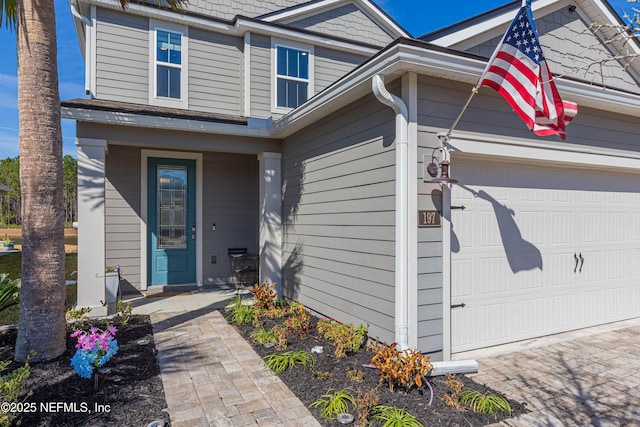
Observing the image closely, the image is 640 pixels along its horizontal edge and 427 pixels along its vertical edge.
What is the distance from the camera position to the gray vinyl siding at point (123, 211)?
23.2 ft

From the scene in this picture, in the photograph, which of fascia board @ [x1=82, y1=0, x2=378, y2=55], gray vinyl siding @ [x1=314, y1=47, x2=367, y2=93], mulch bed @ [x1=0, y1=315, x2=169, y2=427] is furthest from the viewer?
gray vinyl siding @ [x1=314, y1=47, x2=367, y2=93]

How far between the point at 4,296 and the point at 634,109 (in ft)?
27.2

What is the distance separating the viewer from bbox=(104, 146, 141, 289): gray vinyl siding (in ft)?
23.2

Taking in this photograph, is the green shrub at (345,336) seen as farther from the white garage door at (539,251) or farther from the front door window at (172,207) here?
the front door window at (172,207)

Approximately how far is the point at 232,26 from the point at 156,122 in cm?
318

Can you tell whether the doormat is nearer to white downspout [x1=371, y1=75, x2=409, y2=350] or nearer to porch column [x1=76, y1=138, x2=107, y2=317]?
porch column [x1=76, y1=138, x2=107, y2=317]

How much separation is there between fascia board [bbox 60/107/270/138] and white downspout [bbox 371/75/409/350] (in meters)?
3.13

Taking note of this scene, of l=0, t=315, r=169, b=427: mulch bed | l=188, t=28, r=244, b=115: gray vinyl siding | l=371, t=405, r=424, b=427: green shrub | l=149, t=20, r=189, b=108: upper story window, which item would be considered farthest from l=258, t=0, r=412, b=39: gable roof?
l=371, t=405, r=424, b=427: green shrub

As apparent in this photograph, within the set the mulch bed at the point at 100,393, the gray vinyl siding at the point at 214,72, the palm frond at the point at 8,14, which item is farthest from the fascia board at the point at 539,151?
the gray vinyl siding at the point at 214,72

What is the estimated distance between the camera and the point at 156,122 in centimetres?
575

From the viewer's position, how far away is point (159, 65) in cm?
736

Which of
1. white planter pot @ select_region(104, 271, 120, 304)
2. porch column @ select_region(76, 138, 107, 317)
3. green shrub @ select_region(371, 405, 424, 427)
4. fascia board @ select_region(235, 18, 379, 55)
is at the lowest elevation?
green shrub @ select_region(371, 405, 424, 427)

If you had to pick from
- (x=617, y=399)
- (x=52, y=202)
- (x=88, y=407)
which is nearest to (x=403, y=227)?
(x=617, y=399)

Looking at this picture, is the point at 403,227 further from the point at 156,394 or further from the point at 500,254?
the point at 156,394
